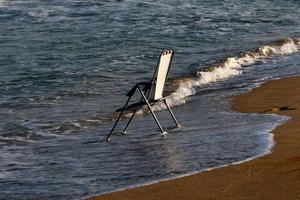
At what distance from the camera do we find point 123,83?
49.4 feet

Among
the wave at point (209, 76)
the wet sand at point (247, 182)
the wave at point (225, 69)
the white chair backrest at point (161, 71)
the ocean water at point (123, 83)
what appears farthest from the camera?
the wave at point (225, 69)

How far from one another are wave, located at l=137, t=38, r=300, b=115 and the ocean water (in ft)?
0.10

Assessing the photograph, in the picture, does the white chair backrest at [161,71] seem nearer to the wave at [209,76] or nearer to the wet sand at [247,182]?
the wave at [209,76]

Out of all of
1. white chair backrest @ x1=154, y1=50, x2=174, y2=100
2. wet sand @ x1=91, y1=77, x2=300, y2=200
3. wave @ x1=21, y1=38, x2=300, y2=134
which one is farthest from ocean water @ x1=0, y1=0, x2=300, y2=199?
white chair backrest @ x1=154, y1=50, x2=174, y2=100

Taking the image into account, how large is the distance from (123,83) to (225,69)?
7.82 ft

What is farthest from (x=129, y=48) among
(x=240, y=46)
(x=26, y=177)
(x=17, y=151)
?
(x=26, y=177)

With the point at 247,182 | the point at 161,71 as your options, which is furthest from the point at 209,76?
the point at 247,182

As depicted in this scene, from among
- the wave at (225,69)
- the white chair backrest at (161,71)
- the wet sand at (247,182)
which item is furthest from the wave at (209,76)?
the wet sand at (247,182)

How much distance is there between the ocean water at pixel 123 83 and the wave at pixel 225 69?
0.10 feet

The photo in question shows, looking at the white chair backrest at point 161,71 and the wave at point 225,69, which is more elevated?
the white chair backrest at point 161,71

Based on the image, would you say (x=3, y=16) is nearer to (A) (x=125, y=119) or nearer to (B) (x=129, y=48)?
(B) (x=129, y=48)

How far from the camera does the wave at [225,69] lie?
43.3 ft

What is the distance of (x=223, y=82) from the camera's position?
1507 centimetres

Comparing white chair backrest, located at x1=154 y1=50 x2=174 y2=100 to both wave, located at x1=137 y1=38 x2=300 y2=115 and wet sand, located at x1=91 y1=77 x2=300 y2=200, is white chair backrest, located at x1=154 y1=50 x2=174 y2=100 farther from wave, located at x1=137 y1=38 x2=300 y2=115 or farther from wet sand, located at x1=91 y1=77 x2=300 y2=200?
wet sand, located at x1=91 y1=77 x2=300 y2=200
